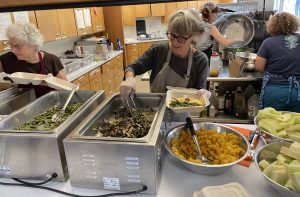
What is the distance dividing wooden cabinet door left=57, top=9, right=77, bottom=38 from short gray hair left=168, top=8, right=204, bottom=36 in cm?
256

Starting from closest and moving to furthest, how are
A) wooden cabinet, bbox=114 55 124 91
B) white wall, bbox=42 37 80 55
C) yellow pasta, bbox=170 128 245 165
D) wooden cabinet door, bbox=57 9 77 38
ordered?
yellow pasta, bbox=170 128 245 165, wooden cabinet door, bbox=57 9 77 38, white wall, bbox=42 37 80 55, wooden cabinet, bbox=114 55 124 91

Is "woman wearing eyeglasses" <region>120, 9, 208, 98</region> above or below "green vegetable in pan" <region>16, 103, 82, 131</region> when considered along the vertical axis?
above

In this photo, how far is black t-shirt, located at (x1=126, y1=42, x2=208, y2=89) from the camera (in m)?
1.55

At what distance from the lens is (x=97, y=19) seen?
189 inches

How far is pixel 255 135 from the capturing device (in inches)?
45.4

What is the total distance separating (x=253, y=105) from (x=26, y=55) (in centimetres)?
224

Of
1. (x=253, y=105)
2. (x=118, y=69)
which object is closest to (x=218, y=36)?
(x=253, y=105)

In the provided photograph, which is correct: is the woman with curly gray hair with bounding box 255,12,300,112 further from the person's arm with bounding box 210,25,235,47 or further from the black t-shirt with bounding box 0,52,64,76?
the black t-shirt with bounding box 0,52,64,76

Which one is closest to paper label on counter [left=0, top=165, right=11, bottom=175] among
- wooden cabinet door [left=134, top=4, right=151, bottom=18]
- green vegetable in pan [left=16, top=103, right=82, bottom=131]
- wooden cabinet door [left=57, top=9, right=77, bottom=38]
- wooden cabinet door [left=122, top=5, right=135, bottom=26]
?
green vegetable in pan [left=16, top=103, right=82, bottom=131]

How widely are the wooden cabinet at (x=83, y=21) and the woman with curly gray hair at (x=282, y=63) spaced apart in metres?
2.88

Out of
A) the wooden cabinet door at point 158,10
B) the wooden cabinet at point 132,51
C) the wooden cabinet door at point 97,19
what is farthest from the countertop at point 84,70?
the wooden cabinet door at point 158,10

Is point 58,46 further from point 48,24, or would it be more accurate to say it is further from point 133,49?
point 133,49

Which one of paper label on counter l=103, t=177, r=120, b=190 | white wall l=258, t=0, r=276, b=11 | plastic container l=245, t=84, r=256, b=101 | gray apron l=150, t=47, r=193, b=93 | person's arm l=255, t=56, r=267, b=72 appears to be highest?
white wall l=258, t=0, r=276, b=11

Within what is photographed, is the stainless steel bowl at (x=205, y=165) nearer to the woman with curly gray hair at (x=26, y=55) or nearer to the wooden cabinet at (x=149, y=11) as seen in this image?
the woman with curly gray hair at (x=26, y=55)
